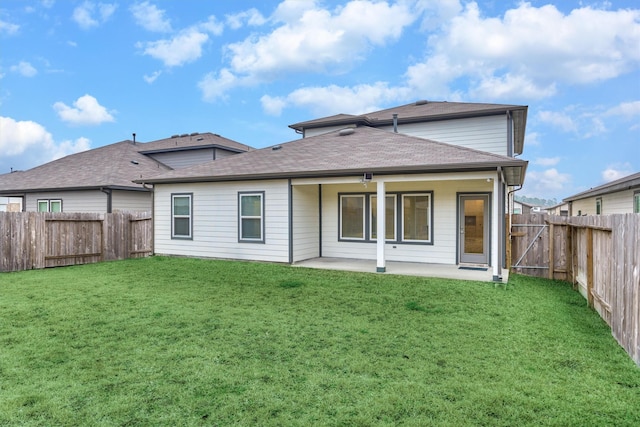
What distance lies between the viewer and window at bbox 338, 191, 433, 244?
10930mm

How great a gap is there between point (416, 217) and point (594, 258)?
5.02m

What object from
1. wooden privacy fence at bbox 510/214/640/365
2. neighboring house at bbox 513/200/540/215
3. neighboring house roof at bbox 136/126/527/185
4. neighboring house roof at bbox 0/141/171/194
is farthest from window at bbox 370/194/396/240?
neighboring house at bbox 513/200/540/215

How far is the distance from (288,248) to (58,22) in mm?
14933

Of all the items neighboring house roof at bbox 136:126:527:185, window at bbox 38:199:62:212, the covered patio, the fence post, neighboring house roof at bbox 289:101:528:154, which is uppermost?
neighboring house roof at bbox 289:101:528:154

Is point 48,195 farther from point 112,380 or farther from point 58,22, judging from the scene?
point 112,380

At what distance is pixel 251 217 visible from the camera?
37.3 ft

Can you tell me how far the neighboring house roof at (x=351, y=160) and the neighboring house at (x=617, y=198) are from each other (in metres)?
4.85

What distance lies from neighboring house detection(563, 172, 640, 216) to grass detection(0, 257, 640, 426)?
26.5 feet

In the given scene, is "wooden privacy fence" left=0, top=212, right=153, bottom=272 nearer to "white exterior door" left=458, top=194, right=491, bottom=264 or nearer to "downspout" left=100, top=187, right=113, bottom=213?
"downspout" left=100, top=187, right=113, bottom=213

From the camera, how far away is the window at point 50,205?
1660cm

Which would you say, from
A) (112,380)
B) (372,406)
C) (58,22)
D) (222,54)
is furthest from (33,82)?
(372,406)

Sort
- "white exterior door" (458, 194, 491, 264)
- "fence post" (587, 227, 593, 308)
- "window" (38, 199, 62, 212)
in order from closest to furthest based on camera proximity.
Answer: "fence post" (587, 227, 593, 308) < "white exterior door" (458, 194, 491, 264) < "window" (38, 199, 62, 212)

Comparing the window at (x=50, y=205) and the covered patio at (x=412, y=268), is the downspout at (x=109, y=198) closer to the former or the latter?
the window at (x=50, y=205)

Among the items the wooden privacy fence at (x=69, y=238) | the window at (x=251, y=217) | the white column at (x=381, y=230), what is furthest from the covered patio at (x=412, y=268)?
the wooden privacy fence at (x=69, y=238)
